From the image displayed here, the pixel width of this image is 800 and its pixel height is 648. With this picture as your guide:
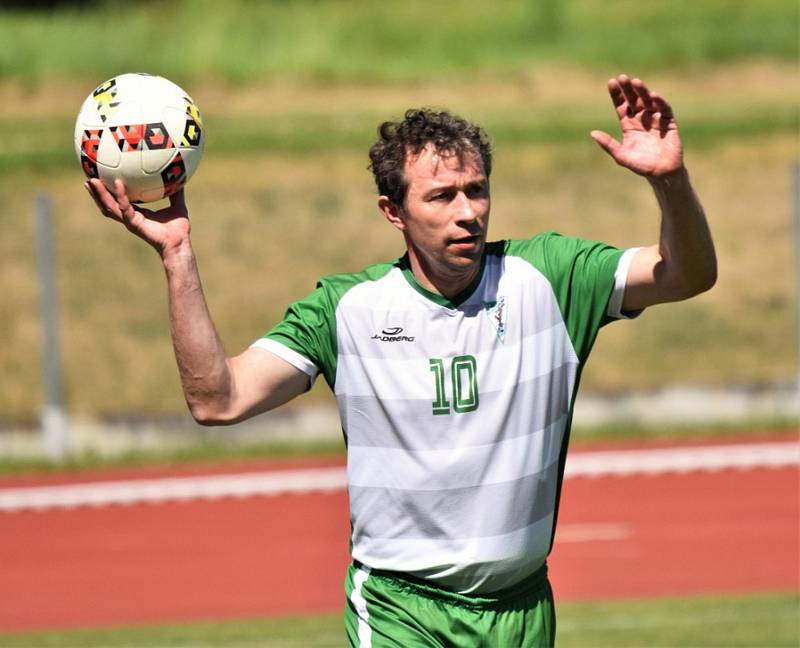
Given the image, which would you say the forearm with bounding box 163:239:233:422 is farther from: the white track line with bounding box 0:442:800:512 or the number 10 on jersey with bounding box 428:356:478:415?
the white track line with bounding box 0:442:800:512

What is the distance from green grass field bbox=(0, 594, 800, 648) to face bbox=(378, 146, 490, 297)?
4536mm

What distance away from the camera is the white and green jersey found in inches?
181

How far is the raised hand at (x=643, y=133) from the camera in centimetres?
440

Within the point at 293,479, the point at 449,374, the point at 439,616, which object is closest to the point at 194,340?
the point at 449,374

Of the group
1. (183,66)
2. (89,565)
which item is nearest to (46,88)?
(183,66)

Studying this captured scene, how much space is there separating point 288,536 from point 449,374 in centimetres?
797

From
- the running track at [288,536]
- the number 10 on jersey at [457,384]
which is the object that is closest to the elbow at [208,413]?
the number 10 on jersey at [457,384]

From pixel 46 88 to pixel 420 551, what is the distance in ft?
77.9

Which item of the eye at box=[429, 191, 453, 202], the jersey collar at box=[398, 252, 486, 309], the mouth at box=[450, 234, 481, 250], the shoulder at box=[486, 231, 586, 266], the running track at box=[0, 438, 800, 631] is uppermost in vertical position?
the eye at box=[429, 191, 453, 202]

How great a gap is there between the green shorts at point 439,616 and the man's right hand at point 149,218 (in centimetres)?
112

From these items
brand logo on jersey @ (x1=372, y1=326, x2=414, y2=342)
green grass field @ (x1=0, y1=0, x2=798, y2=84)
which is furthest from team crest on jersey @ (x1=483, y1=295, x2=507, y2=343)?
green grass field @ (x1=0, y1=0, x2=798, y2=84)

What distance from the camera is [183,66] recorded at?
27906mm

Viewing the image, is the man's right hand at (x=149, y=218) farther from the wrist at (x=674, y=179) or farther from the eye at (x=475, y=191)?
the wrist at (x=674, y=179)

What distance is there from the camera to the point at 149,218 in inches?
180
